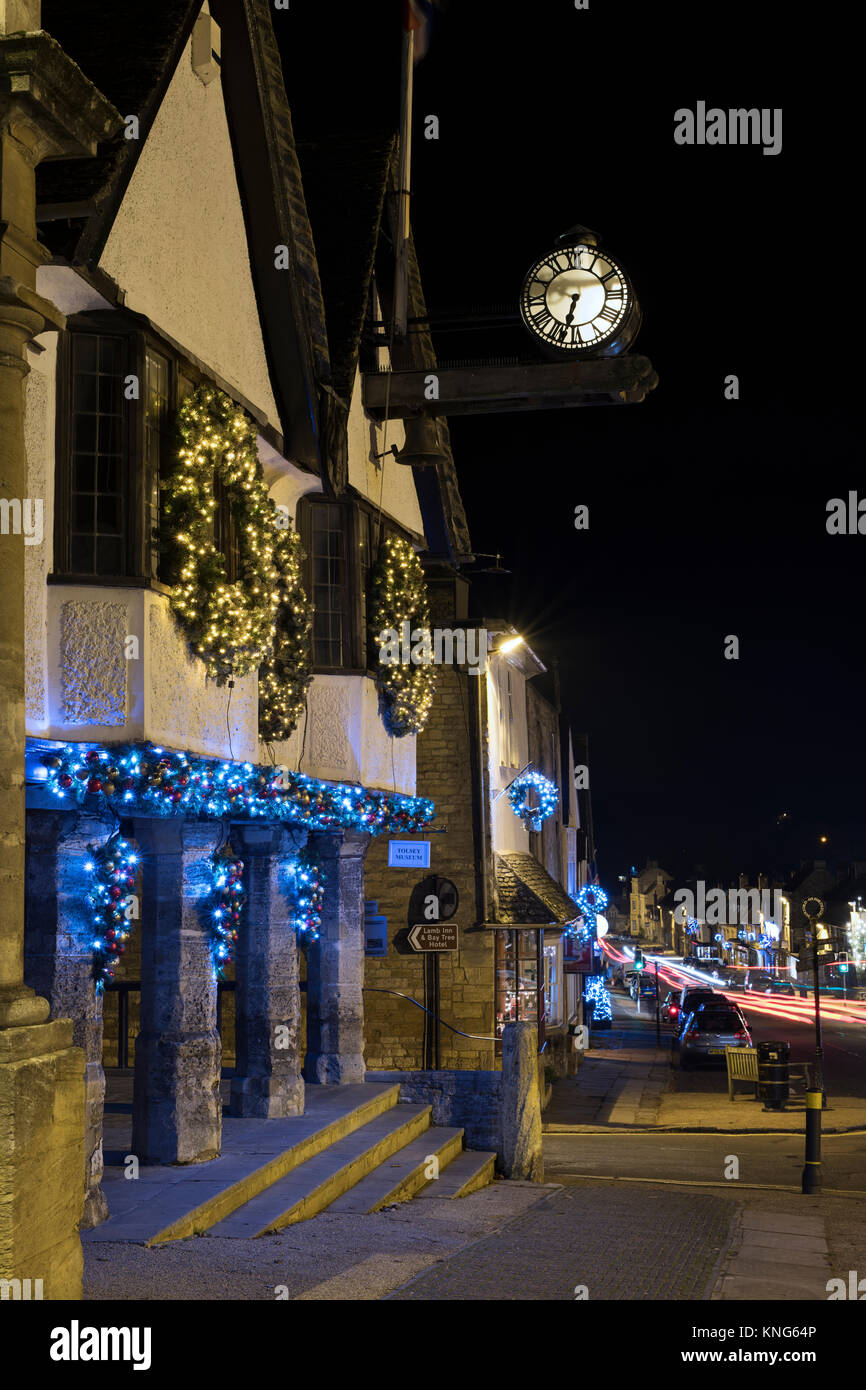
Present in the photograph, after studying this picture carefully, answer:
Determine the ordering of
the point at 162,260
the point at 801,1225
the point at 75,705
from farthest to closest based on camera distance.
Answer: the point at 801,1225
the point at 162,260
the point at 75,705

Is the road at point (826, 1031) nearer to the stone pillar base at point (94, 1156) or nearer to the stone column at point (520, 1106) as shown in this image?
the stone column at point (520, 1106)

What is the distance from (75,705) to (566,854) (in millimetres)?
32296

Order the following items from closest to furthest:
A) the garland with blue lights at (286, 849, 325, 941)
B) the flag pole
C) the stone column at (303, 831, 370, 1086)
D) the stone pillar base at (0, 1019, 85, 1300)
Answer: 1. the stone pillar base at (0, 1019, 85, 1300)
2. the garland with blue lights at (286, 849, 325, 941)
3. the flag pole
4. the stone column at (303, 831, 370, 1086)

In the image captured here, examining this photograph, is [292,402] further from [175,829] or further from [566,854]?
[566,854]

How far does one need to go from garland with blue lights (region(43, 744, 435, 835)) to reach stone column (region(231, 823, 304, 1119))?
61cm

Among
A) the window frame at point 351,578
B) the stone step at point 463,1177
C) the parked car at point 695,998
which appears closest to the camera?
the stone step at point 463,1177

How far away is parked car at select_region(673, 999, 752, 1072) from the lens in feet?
108

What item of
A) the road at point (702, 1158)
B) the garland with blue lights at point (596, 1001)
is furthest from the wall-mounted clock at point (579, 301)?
the garland with blue lights at point (596, 1001)

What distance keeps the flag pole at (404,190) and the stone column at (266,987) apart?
22.0 feet

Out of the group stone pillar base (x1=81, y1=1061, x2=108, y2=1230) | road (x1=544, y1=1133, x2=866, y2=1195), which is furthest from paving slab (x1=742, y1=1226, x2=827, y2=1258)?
stone pillar base (x1=81, y1=1061, x2=108, y2=1230)

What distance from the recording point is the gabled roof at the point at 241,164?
11.0 metres

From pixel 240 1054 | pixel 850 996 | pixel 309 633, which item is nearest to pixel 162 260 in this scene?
pixel 309 633

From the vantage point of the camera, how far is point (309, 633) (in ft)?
51.2

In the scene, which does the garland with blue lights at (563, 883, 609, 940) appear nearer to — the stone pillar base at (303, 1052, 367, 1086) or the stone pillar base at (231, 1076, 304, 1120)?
the stone pillar base at (303, 1052, 367, 1086)
